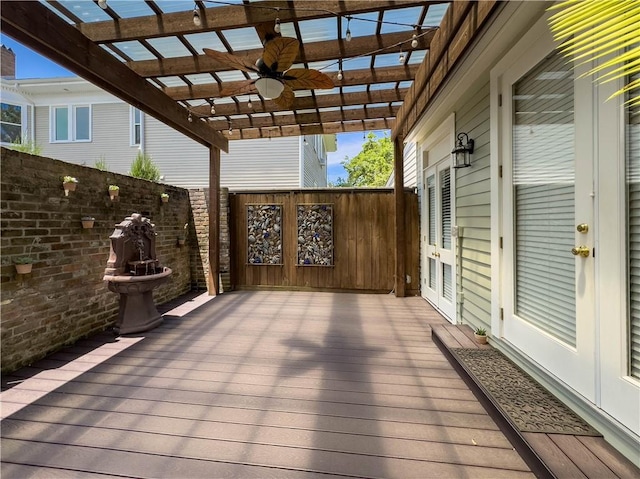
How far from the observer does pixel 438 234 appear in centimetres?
426

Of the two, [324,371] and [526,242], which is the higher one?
[526,242]

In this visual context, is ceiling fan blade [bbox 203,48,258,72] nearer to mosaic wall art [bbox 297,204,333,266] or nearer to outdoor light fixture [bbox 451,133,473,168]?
outdoor light fixture [bbox 451,133,473,168]

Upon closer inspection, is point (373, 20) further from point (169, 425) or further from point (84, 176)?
point (169, 425)

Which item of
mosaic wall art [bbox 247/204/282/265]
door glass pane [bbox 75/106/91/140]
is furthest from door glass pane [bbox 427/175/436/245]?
door glass pane [bbox 75/106/91/140]

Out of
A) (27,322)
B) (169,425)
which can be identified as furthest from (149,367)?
(27,322)

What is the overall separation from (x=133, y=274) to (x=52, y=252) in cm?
76

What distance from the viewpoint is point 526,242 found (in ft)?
7.39

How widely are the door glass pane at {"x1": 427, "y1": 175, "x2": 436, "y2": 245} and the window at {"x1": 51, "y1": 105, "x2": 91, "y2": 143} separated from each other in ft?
31.1

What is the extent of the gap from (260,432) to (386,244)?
4.14 meters

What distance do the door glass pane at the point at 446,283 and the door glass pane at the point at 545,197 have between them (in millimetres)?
1580

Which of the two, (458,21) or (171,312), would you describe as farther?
(171,312)

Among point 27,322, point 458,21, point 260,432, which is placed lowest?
point 260,432

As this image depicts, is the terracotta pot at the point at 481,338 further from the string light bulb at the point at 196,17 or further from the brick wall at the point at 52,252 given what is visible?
the brick wall at the point at 52,252

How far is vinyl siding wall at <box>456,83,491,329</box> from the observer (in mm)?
2820
